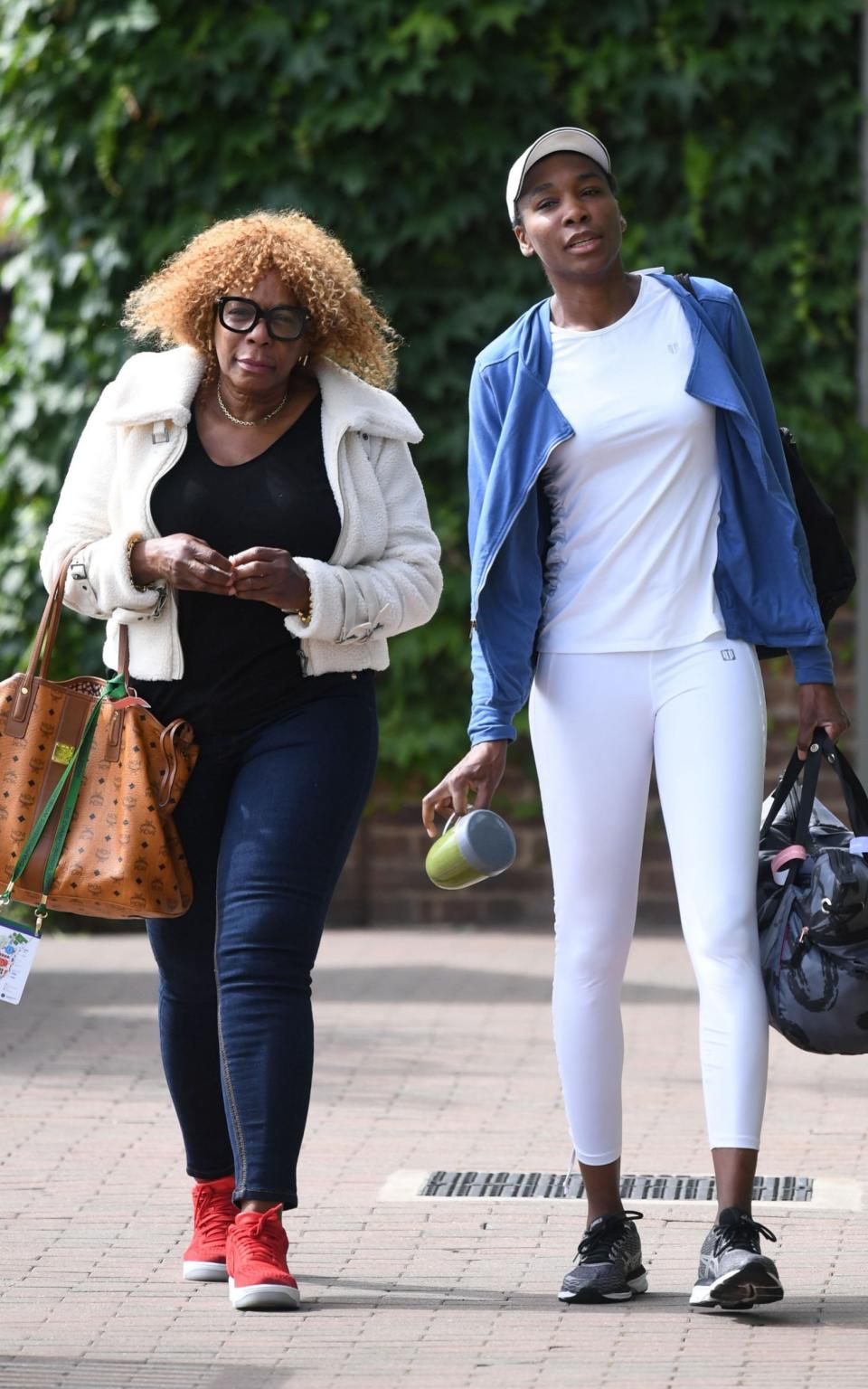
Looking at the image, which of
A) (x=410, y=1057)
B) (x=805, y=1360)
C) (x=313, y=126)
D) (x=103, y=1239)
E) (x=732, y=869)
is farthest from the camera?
(x=313, y=126)

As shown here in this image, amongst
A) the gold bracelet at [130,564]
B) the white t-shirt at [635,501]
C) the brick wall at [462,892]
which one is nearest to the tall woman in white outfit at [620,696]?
the white t-shirt at [635,501]

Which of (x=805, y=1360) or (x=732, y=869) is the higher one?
(x=732, y=869)

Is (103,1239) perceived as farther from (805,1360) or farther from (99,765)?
(805,1360)

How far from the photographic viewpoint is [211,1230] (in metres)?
4.27

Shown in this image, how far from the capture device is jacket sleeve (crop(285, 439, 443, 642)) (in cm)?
404

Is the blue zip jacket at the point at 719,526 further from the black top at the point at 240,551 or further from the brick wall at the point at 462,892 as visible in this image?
the brick wall at the point at 462,892

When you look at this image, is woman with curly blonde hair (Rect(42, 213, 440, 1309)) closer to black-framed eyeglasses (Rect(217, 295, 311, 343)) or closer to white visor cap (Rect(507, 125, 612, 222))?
black-framed eyeglasses (Rect(217, 295, 311, 343))

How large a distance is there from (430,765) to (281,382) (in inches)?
218

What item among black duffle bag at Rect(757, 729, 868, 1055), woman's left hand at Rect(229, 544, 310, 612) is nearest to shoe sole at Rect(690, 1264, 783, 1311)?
black duffle bag at Rect(757, 729, 868, 1055)

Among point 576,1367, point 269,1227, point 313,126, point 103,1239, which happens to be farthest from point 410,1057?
point 313,126

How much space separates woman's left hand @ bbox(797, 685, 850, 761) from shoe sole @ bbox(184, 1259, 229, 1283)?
4.77 feet

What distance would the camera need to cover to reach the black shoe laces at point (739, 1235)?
3.81 metres

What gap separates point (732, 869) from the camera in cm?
390

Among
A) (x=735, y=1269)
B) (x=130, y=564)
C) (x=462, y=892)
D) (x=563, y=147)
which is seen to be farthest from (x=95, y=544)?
(x=462, y=892)
